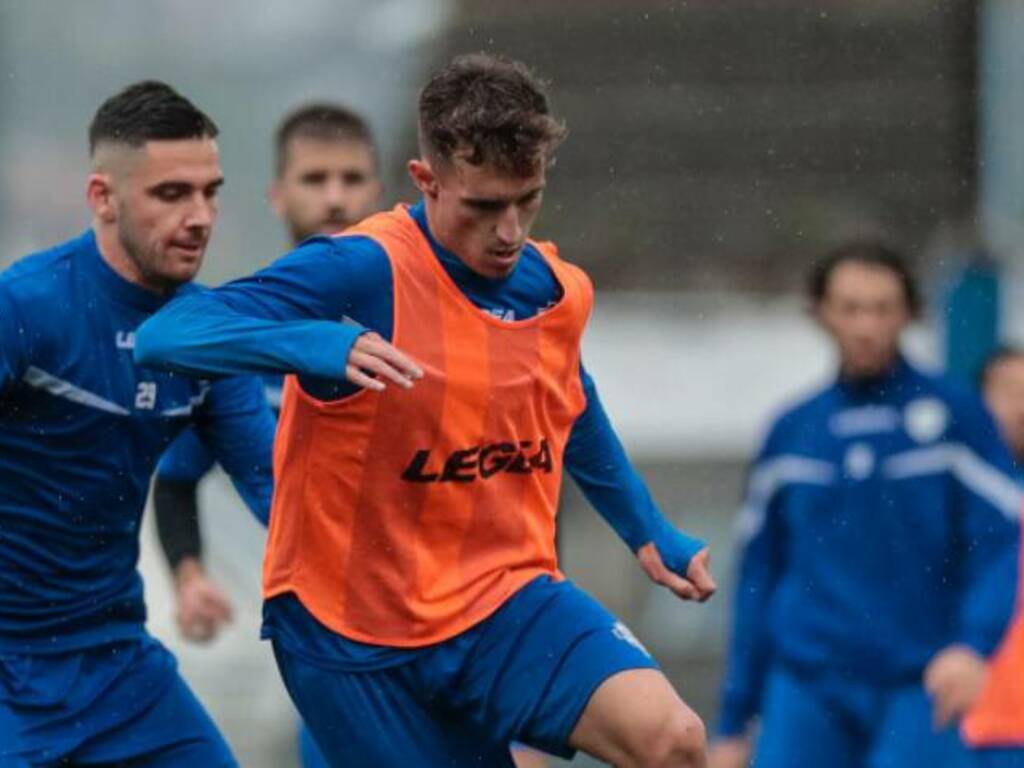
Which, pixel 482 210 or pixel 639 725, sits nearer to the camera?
pixel 639 725

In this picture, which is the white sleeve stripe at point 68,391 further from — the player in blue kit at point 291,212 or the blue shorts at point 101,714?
the player in blue kit at point 291,212

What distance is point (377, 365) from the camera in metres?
5.82

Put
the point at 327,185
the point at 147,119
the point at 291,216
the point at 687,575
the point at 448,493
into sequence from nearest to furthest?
1. the point at 448,493
2. the point at 687,575
3. the point at 147,119
4. the point at 327,185
5. the point at 291,216

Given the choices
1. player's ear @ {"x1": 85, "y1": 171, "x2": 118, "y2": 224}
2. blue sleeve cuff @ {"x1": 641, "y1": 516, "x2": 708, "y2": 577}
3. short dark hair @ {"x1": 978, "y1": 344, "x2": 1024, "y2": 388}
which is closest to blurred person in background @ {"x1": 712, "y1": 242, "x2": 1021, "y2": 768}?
short dark hair @ {"x1": 978, "y1": 344, "x2": 1024, "y2": 388}

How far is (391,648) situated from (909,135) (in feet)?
69.5

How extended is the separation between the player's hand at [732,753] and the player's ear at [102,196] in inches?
146

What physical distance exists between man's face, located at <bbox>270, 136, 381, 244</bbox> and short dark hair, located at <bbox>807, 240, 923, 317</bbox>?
171 centimetres

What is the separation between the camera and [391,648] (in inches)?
250

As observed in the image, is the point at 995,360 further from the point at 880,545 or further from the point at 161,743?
the point at 161,743

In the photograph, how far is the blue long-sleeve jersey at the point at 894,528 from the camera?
952 cm

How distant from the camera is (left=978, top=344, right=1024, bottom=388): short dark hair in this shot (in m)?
10.8

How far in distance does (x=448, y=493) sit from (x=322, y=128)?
2.83 meters

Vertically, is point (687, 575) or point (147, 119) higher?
point (147, 119)

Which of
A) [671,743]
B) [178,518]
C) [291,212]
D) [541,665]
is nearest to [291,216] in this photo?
[291,212]
